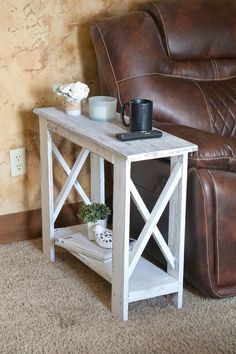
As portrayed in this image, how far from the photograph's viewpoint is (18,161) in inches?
103

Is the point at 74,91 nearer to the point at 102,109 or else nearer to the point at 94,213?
the point at 102,109

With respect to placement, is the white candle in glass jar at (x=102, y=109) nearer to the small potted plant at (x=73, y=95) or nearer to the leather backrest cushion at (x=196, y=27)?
the small potted plant at (x=73, y=95)

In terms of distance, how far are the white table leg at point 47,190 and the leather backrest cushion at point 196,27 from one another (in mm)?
604

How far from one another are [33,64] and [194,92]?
661 mm

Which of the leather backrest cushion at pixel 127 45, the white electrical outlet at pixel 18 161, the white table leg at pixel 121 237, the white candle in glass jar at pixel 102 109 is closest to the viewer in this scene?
the white table leg at pixel 121 237

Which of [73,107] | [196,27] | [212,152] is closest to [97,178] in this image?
[73,107]

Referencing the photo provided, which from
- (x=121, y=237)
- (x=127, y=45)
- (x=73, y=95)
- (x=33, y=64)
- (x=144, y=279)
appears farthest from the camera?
(x=33, y=64)

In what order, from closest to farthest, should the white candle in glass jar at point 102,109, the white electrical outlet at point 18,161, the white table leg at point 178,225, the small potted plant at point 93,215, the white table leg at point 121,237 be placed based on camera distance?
1. the white table leg at point 121,237
2. the white table leg at point 178,225
3. the white candle in glass jar at point 102,109
4. the small potted plant at point 93,215
5. the white electrical outlet at point 18,161

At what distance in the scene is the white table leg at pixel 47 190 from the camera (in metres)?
2.41

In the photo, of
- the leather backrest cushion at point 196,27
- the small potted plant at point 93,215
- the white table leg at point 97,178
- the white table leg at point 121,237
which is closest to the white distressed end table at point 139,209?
the white table leg at point 121,237

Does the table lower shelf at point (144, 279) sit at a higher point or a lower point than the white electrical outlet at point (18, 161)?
lower

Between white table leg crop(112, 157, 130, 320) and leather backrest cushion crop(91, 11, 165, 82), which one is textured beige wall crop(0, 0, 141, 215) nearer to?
leather backrest cushion crop(91, 11, 165, 82)

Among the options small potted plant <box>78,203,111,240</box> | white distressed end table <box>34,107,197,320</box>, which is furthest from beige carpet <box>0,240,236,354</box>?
small potted plant <box>78,203,111,240</box>

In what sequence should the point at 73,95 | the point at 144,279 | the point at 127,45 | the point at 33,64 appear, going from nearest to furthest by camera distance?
the point at 144,279
the point at 73,95
the point at 127,45
the point at 33,64
